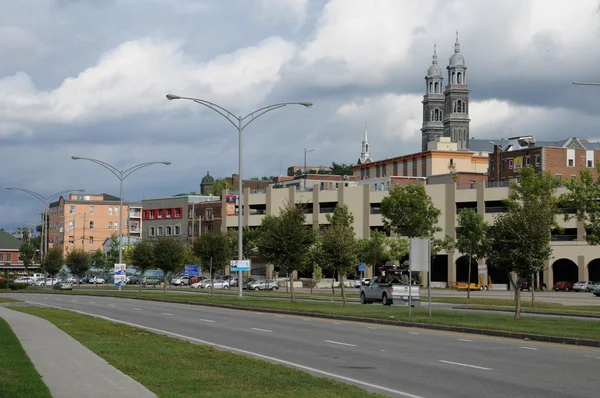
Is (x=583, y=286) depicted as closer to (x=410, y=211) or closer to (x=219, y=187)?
(x=410, y=211)

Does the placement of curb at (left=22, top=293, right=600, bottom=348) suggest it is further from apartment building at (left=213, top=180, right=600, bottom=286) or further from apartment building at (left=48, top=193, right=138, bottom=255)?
apartment building at (left=48, top=193, right=138, bottom=255)

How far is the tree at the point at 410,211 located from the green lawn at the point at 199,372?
50706 millimetres

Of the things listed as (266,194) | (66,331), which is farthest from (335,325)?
(266,194)

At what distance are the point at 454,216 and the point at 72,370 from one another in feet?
292

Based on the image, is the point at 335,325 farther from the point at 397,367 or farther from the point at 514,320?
the point at 397,367

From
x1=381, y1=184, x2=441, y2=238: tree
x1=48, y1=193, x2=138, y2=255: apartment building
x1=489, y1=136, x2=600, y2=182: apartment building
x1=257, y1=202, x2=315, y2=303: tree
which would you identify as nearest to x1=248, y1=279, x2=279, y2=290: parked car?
x1=381, y1=184, x2=441, y2=238: tree

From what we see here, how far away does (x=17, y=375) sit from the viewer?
564 inches

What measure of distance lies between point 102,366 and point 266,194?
108725 mm

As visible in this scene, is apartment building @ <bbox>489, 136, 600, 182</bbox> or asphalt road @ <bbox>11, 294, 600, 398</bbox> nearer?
asphalt road @ <bbox>11, 294, 600, 398</bbox>

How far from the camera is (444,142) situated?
172 meters

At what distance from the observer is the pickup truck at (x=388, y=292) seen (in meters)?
47.4

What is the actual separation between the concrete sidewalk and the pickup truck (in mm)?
26278

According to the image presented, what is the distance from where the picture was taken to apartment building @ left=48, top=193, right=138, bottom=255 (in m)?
169

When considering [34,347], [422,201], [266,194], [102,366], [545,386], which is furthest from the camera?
[266,194]
